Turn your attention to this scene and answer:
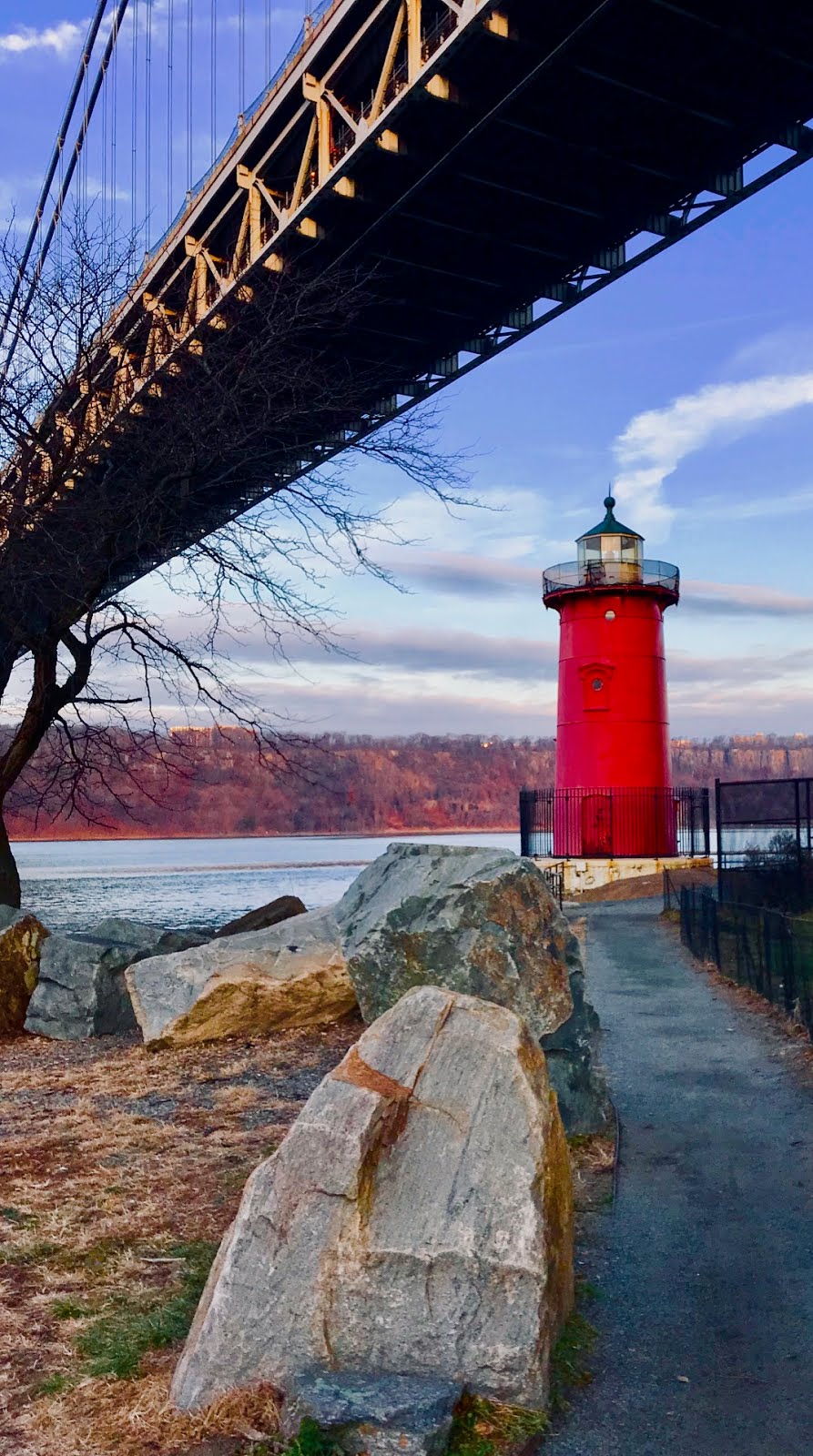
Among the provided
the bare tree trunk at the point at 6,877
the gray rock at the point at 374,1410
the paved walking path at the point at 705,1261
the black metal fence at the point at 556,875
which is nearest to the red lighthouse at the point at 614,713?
the black metal fence at the point at 556,875

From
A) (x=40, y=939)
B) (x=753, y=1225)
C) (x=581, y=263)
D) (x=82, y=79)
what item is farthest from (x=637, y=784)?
(x=753, y=1225)

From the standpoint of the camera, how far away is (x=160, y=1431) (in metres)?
3.47

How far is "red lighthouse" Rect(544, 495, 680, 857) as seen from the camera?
3145 centimetres

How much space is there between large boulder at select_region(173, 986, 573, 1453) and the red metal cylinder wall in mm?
27675

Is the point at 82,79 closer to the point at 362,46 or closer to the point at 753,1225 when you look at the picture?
the point at 362,46

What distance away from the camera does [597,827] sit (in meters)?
31.4

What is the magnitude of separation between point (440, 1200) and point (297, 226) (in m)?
16.3

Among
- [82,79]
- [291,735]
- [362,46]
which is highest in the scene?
[82,79]

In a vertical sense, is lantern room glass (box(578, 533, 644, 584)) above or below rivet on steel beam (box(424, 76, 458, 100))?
below

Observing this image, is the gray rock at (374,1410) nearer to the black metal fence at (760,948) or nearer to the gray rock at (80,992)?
the gray rock at (80,992)

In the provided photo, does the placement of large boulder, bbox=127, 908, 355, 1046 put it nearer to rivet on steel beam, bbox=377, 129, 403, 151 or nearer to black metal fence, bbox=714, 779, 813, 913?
black metal fence, bbox=714, 779, 813, 913

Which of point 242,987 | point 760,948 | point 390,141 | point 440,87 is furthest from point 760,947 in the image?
point 390,141

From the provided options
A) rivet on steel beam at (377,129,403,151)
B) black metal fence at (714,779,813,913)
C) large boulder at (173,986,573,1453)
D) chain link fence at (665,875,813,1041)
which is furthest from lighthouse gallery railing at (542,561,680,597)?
large boulder at (173,986,573,1453)

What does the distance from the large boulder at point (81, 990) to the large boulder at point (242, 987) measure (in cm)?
96
